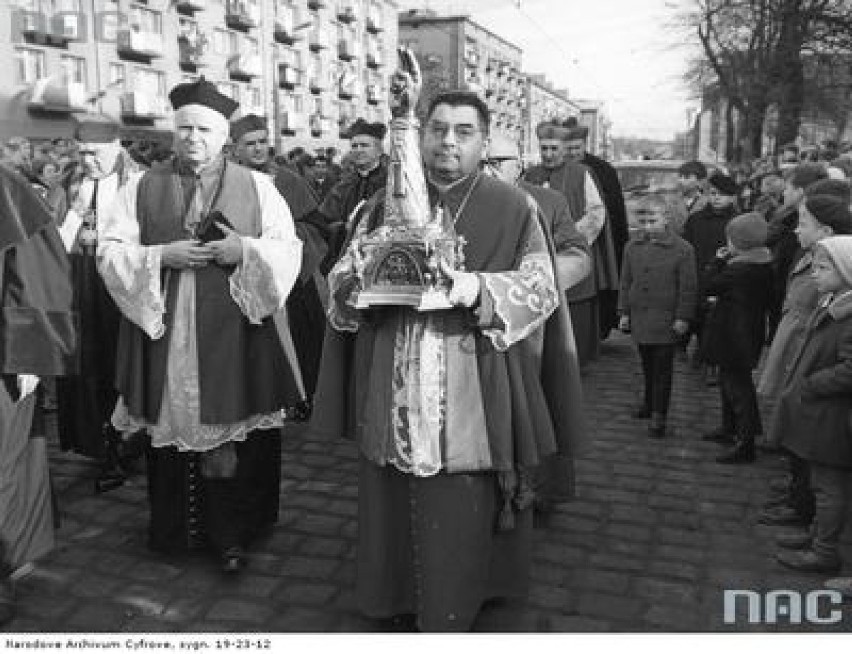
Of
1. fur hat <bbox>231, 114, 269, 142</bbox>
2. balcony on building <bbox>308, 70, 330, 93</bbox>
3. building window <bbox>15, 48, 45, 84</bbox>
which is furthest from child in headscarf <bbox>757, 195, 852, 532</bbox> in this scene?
balcony on building <bbox>308, 70, 330, 93</bbox>

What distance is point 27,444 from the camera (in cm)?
340

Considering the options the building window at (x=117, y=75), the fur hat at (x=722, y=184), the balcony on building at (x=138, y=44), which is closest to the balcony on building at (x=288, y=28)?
the balcony on building at (x=138, y=44)

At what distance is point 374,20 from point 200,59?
51.3 feet

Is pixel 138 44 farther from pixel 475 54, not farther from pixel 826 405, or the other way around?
pixel 475 54

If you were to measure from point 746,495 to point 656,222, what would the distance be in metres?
2.06

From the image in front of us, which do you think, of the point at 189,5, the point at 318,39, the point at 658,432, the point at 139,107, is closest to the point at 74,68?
the point at 139,107

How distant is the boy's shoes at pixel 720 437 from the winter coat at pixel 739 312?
0.59 m

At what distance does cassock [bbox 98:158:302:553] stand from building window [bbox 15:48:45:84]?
22.5 m

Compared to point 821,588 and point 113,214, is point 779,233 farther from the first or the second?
point 113,214

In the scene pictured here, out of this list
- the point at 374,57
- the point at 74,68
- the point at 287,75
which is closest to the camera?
the point at 74,68

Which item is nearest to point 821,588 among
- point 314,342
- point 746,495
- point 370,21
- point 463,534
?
point 746,495

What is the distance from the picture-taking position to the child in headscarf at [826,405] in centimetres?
354

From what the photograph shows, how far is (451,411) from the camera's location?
285cm

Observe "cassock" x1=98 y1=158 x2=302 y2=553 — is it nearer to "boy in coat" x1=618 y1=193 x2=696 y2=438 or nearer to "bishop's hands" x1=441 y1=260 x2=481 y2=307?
"bishop's hands" x1=441 y1=260 x2=481 y2=307
